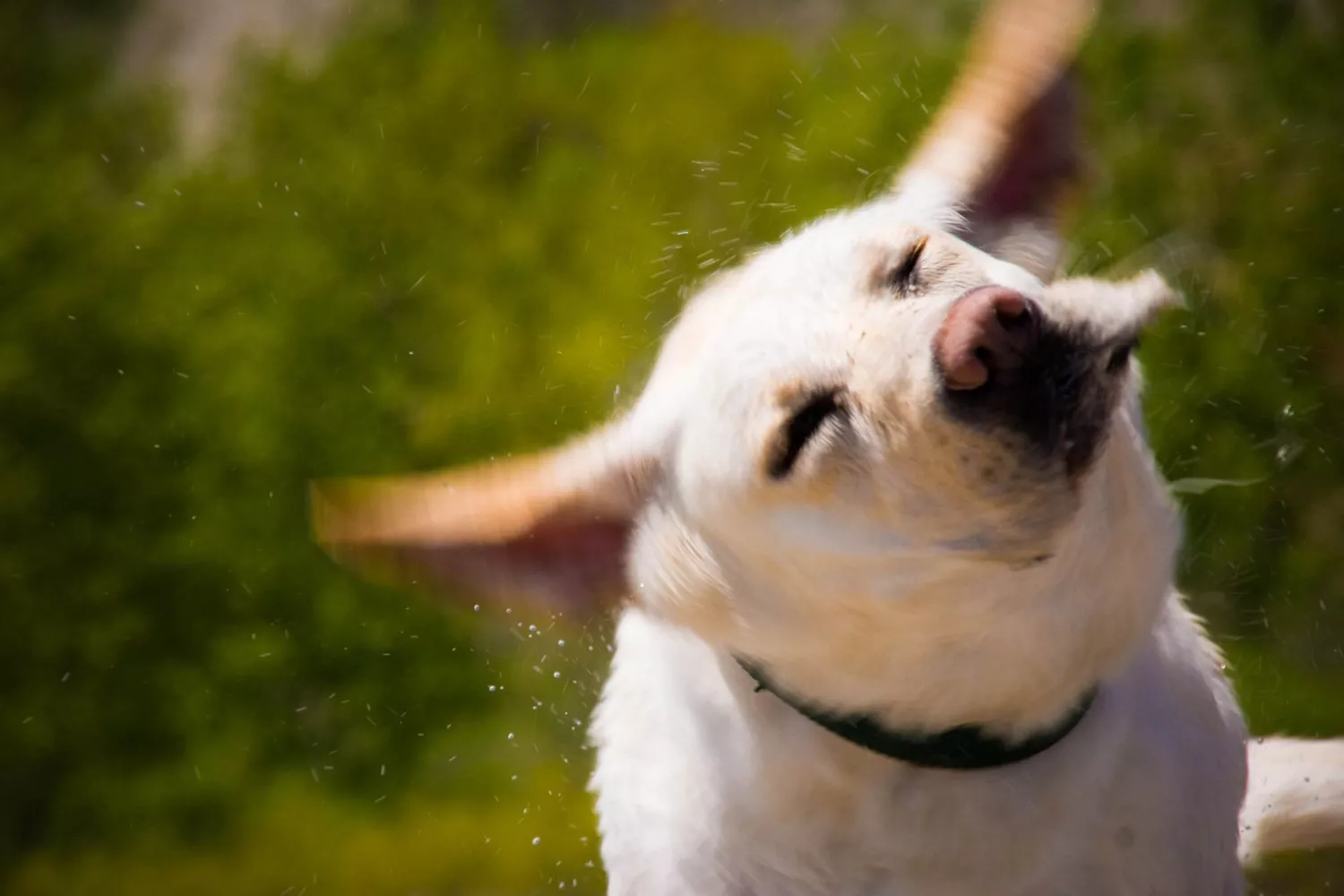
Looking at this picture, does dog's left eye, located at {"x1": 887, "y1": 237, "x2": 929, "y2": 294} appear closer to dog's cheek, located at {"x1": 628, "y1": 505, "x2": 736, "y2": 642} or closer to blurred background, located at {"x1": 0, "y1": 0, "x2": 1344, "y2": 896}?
dog's cheek, located at {"x1": 628, "y1": 505, "x2": 736, "y2": 642}

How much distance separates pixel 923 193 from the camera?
43.8 inches

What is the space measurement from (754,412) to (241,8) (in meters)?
2.41

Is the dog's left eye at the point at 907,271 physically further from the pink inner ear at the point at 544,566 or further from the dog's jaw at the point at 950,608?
the pink inner ear at the point at 544,566

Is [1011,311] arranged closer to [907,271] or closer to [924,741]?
[907,271]

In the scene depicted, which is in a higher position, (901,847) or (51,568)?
(901,847)

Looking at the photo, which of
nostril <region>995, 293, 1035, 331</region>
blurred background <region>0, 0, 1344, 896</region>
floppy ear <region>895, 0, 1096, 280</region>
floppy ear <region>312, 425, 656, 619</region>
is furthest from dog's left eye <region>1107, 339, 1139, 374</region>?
blurred background <region>0, 0, 1344, 896</region>

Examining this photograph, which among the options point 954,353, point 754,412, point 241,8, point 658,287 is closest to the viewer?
point 954,353

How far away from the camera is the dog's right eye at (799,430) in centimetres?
87

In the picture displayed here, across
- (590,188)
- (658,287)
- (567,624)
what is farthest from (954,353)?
(590,188)

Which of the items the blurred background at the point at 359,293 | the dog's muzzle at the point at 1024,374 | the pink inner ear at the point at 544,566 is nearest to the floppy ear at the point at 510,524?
the pink inner ear at the point at 544,566

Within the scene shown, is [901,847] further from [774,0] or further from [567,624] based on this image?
[774,0]

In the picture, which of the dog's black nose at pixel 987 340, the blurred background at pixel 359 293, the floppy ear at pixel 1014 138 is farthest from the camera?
the blurred background at pixel 359 293

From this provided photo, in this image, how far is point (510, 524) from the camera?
3.16 feet

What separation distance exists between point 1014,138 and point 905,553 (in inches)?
17.1
